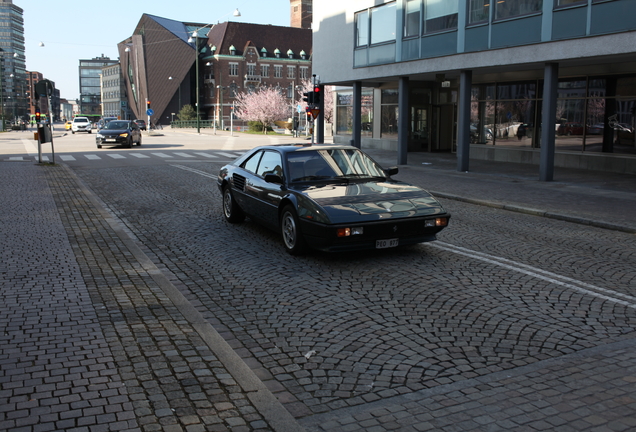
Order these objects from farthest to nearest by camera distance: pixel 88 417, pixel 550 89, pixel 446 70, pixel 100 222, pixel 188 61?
1. pixel 188 61
2. pixel 446 70
3. pixel 550 89
4. pixel 100 222
5. pixel 88 417

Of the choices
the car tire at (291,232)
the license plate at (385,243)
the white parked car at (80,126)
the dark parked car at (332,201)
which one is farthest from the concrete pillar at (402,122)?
the white parked car at (80,126)

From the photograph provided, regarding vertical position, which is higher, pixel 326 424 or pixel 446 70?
pixel 446 70

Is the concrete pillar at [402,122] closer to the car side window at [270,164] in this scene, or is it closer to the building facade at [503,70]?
the building facade at [503,70]

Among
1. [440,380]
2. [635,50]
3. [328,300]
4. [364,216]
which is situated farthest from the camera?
[635,50]

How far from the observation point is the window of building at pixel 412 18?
23.4 metres

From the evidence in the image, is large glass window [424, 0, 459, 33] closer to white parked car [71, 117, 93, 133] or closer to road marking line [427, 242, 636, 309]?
road marking line [427, 242, 636, 309]

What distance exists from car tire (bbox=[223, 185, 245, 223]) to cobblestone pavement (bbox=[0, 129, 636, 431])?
80cm

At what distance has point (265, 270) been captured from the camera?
7.57 meters

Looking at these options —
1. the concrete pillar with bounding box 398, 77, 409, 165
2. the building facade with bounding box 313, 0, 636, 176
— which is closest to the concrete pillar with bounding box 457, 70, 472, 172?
the building facade with bounding box 313, 0, 636, 176

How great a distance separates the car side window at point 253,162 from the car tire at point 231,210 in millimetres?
654

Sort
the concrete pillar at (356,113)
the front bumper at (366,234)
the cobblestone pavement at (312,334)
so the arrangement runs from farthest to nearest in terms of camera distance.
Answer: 1. the concrete pillar at (356,113)
2. the front bumper at (366,234)
3. the cobblestone pavement at (312,334)

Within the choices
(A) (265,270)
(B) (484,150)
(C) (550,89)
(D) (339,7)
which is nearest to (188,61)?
(D) (339,7)

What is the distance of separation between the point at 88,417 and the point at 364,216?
4517 mm

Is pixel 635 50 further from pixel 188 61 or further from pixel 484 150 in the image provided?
pixel 188 61
